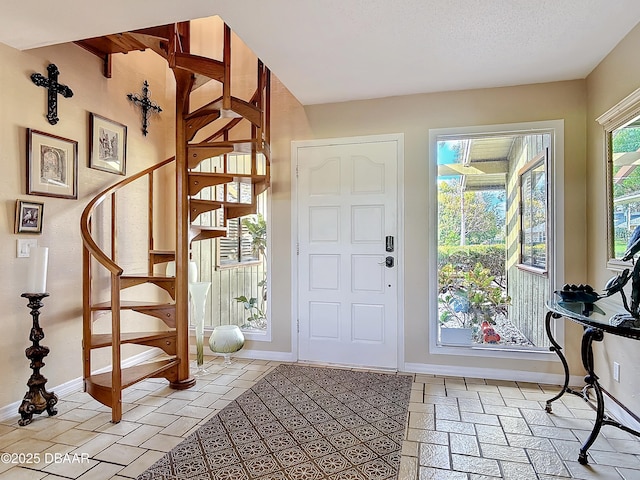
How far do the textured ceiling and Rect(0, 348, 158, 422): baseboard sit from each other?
242 cm

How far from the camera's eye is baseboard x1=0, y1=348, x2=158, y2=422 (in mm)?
2564

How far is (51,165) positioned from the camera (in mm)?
2863

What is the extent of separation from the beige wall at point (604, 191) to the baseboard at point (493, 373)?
337 mm

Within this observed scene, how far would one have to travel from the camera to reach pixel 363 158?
3646 millimetres

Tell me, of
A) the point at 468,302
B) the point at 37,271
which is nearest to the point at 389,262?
the point at 468,302

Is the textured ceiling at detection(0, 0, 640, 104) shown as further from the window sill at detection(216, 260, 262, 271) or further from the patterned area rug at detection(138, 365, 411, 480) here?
the patterned area rug at detection(138, 365, 411, 480)

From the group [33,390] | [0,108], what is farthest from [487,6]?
[33,390]

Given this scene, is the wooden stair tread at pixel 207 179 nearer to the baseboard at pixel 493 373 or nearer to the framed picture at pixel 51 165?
the framed picture at pixel 51 165

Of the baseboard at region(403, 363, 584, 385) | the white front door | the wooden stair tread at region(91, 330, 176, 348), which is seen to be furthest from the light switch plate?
the baseboard at region(403, 363, 584, 385)

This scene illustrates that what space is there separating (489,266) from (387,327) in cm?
107

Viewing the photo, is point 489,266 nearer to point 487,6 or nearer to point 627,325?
point 627,325

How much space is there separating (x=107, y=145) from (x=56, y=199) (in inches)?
27.1

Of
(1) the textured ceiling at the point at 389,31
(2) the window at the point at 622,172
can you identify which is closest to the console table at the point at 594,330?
(2) the window at the point at 622,172

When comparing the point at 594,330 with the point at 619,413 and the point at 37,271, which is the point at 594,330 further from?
the point at 37,271
